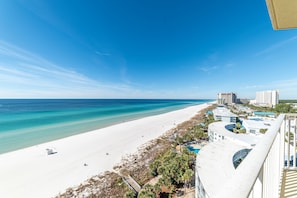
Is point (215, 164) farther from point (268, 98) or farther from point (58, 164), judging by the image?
point (268, 98)

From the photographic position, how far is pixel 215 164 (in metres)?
6.56

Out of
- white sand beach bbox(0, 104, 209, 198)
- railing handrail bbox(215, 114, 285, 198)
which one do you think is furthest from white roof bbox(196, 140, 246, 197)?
white sand beach bbox(0, 104, 209, 198)

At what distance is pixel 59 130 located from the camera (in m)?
18.9

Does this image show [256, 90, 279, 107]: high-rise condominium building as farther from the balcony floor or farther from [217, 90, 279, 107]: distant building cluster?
the balcony floor

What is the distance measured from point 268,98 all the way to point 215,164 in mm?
67199

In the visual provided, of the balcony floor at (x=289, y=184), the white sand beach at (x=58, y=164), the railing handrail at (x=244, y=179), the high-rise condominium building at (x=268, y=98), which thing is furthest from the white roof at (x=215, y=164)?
the high-rise condominium building at (x=268, y=98)

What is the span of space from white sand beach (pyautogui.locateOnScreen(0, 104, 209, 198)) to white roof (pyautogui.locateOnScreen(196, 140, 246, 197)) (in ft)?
19.8

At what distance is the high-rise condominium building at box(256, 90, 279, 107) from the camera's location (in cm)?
5338

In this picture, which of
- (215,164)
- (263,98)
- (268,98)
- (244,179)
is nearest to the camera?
(244,179)

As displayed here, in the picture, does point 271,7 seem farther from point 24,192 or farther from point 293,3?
point 24,192

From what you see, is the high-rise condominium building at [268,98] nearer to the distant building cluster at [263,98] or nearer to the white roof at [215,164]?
the distant building cluster at [263,98]

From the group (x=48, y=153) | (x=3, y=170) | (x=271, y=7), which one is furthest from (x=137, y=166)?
(x=271, y=7)

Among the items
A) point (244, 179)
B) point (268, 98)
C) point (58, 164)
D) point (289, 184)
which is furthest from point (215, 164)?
point (268, 98)

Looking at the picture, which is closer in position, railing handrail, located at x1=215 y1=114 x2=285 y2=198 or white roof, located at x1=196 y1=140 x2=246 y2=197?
railing handrail, located at x1=215 y1=114 x2=285 y2=198
